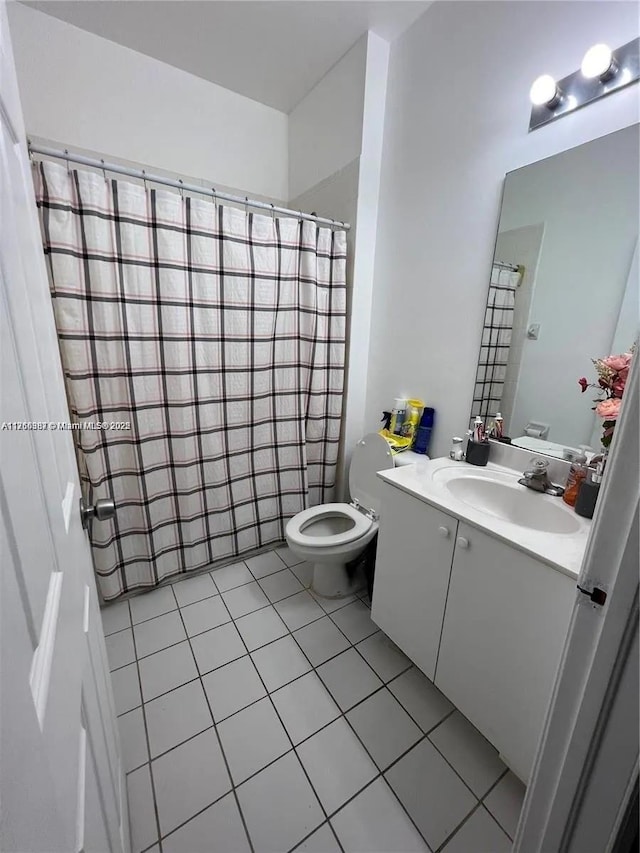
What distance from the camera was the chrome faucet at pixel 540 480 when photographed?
1.15 m

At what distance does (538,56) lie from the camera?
3.68ft

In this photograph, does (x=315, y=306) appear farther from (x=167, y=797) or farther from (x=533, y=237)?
(x=167, y=797)

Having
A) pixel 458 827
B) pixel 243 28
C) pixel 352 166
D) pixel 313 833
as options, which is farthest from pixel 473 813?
pixel 243 28

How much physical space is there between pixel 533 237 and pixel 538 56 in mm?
553

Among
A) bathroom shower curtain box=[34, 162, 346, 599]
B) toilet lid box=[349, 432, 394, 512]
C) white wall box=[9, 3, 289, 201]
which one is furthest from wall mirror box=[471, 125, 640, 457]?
white wall box=[9, 3, 289, 201]

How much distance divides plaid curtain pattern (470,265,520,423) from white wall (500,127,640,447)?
8 centimetres

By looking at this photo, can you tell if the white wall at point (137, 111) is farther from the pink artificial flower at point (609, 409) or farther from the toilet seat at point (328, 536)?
the pink artificial flower at point (609, 409)

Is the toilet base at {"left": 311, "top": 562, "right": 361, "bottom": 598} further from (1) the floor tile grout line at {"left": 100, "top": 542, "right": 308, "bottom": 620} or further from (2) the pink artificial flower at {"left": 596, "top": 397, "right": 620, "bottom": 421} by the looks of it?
(2) the pink artificial flower at {"left": 596, "top": 397, "right": 620, "bottom": 421}

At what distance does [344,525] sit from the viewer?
1.81 metres

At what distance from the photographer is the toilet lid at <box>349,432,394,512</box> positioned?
164 centimetres

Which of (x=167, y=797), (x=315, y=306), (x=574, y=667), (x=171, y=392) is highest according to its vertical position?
(x=315, y=306)

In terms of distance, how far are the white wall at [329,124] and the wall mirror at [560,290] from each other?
877 millimetres

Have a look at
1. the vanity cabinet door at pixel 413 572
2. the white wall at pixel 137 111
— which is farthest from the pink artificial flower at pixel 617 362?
the white wall at pixel 137 111

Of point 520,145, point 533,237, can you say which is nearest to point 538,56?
point 520,145
